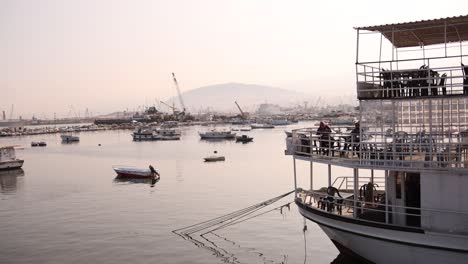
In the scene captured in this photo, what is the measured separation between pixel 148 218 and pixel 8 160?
39.3 meters

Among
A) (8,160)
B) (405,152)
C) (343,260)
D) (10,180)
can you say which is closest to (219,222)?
(343,260)

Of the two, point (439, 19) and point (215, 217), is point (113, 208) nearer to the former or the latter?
point (215, 217)

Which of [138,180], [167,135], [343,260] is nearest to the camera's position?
[343,260]

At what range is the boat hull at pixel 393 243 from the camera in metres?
15.9

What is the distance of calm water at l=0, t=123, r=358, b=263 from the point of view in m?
25.4

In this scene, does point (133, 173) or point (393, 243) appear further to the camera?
point (133, 173)

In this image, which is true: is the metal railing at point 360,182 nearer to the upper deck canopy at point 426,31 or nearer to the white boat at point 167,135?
the upper deck canopy at point 426,31

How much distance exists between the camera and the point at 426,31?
1886cm

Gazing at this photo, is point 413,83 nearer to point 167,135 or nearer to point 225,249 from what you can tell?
point 225,249

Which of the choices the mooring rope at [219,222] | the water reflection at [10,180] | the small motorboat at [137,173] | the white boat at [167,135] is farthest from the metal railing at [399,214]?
the white boat at [167,135]

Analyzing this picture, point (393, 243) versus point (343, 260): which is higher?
point (393, 243)

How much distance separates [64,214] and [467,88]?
91.6ft

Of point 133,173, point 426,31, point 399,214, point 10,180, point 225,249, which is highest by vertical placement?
point 426,31

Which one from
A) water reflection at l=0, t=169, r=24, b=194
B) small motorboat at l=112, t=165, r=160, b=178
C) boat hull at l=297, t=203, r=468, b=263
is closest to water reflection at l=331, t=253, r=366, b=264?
boat hull at l=297, t=203, r=468, b=263
